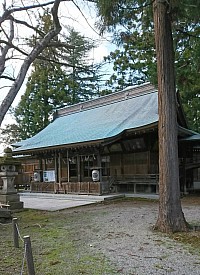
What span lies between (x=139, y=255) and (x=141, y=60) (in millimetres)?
17239

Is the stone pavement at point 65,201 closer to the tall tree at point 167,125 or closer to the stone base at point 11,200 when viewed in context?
the stone base at point 11,200

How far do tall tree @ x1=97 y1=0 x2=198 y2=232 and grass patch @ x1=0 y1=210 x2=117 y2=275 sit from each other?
1.87m

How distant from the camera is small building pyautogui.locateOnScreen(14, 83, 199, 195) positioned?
13.5 metres

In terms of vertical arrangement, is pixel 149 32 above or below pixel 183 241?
above

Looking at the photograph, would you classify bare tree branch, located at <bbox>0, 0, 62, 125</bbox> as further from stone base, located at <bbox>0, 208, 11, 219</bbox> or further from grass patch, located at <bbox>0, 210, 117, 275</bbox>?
grass patch, located at <bbox>0, 210, 117, 275</bbox>

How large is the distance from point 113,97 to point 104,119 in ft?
7.31

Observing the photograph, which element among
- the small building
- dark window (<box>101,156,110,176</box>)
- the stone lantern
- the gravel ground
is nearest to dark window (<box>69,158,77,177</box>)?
the small building

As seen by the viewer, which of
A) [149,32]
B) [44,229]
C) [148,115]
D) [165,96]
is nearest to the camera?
[165,96]

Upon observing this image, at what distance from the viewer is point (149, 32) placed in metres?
11.8

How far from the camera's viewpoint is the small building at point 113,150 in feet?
44.3

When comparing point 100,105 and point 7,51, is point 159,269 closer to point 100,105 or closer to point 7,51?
point 7,51

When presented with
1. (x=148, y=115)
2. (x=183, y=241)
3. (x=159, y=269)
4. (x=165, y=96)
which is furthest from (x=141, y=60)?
(x=159, y=269)

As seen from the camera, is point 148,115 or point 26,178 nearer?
point 148,115

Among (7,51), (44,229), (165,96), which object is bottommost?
(44,229)
